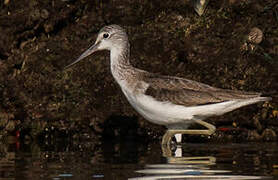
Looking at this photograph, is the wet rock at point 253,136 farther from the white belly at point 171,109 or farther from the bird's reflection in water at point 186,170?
the bird's reflection in water at point 186,170

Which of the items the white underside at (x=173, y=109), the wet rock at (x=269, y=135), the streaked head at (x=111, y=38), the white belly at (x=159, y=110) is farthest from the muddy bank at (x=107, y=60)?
the white belly at (x=159, y=110)

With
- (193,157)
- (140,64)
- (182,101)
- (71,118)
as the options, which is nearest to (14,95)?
(71,118)

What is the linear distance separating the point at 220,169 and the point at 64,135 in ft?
19.0

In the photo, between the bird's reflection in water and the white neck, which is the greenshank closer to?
the white neck

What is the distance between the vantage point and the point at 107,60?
16797mm

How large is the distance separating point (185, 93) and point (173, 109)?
15.6 inches

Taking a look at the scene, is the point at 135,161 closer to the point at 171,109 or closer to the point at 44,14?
the point at 171,109

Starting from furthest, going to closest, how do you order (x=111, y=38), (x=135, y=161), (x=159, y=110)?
(x=111, y=38) < (x=159, y=110) < (x=135, y=161)

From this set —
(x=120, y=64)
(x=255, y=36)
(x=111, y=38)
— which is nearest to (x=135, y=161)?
(x=120, y=64)

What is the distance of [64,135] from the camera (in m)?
15.6

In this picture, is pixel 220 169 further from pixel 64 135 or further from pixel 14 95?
pixel 14 95

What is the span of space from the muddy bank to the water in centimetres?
108

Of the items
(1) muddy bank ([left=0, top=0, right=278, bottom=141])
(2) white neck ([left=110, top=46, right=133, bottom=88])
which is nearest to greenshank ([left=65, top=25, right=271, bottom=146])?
(2) white neck ([left=110, top=46, right=133, bottom=88])

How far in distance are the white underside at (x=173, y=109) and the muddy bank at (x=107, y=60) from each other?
1873 millimetres
